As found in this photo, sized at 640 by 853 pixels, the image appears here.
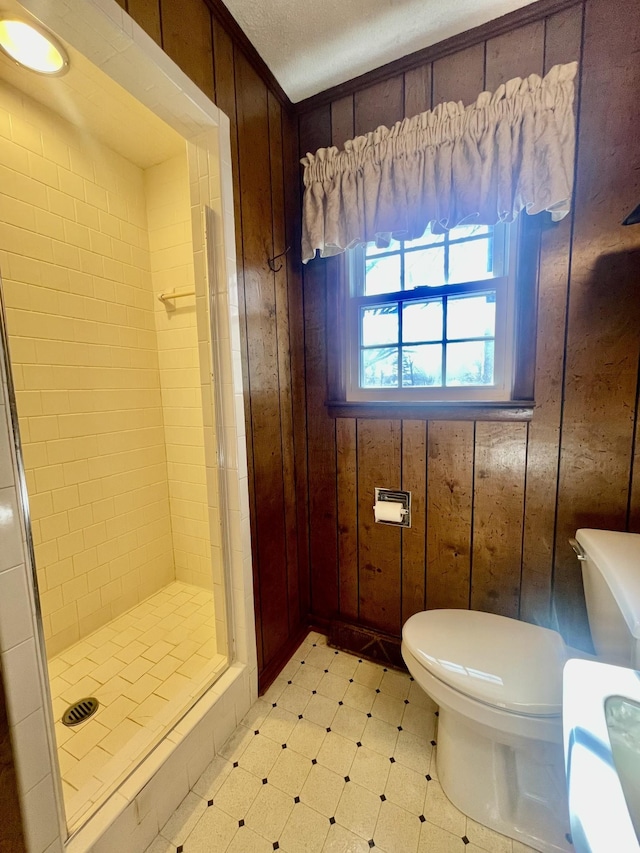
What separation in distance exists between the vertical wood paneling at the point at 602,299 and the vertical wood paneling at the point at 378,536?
621 mm

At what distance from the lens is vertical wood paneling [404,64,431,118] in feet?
4.22

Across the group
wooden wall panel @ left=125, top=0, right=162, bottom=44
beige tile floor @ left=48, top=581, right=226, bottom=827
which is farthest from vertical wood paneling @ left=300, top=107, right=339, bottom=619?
wooden wall panel @ left=125, top=0, right=162, bottom=44

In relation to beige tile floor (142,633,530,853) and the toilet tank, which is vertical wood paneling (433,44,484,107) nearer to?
the toilet tank

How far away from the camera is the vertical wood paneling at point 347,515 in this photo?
1.59 m

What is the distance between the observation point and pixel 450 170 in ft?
3.99

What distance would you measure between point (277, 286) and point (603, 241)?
1.16 meters

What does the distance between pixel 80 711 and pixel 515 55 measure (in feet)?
9.27

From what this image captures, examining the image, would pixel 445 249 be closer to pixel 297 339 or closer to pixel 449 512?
pixel 297 339

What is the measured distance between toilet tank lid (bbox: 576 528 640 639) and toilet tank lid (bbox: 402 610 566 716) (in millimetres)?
293

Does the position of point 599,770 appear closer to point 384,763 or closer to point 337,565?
point 384,763

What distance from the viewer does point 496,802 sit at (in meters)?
1.01

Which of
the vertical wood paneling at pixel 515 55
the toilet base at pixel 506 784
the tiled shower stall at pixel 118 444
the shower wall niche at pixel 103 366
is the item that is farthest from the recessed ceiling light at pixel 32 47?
the toilet base at pixel 506 784

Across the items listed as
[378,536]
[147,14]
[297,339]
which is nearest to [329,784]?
[378,536]

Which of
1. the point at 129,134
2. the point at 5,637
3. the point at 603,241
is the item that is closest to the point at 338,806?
the point at 5,637
